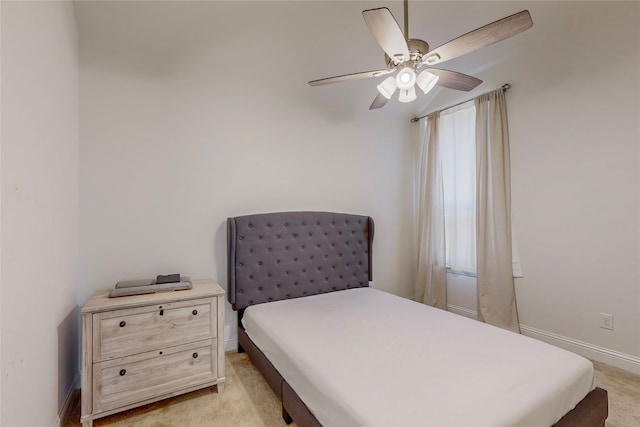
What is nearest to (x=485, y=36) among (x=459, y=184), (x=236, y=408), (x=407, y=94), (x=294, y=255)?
(x=407, y=94)

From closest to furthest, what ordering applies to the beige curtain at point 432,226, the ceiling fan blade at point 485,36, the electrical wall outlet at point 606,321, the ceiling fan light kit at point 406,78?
the ceiling fan blade at point 485,36
the ceiling fan light kit at point 406,78
the electrical wall outlet at point 606,321
the beige curtain at point 432,226

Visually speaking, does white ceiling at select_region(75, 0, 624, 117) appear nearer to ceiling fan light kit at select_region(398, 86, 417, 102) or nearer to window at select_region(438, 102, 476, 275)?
window at select_region(438, 102, 476, 275)

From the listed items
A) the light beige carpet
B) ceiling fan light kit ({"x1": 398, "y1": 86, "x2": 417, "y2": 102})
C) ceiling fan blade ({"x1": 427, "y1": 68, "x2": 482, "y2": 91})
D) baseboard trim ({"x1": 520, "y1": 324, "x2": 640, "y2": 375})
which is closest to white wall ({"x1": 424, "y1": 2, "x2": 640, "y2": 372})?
baseboard trim ({"x1": 520, "y1": 324, "x2": 640, "y2": 375})

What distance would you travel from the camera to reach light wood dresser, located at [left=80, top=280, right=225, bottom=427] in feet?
5.50

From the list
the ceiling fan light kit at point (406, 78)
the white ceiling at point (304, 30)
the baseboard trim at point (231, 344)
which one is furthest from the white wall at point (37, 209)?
the ceiling fan light kit at point (406, 78)

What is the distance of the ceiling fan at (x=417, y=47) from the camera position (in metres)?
1.37

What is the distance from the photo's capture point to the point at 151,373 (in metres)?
1.83

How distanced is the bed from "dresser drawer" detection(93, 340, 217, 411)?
14.1 inches

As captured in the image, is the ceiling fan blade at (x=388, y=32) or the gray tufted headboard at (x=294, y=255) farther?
the gray tufted headboard at (x=294, y=255)

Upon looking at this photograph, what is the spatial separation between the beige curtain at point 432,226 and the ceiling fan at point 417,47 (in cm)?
156

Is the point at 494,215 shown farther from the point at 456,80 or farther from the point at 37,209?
the point at 37,209

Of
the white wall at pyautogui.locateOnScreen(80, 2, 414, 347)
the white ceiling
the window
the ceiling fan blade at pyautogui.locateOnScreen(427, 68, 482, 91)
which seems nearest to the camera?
the ceiling fan blade at pyautogui.locateOnScreen(427, 68, 482, 91)

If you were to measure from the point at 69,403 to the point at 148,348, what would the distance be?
0.59 meters

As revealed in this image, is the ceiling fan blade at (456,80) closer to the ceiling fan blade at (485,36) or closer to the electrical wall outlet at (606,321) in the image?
the ceiling fan blade at (485,36)
